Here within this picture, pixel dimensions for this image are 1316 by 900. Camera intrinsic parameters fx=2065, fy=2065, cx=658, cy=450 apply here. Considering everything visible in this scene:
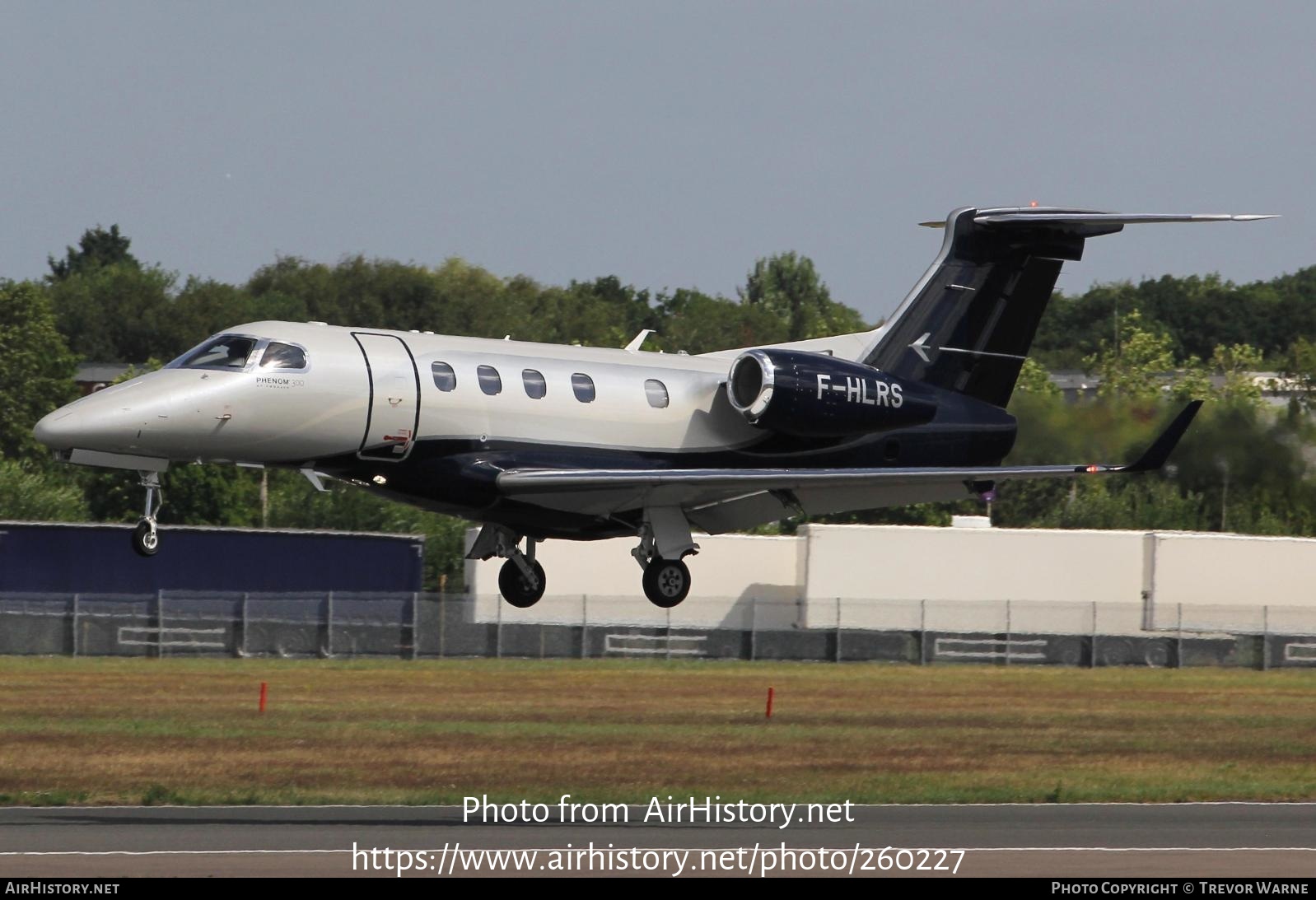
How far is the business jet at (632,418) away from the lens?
23.4 metres

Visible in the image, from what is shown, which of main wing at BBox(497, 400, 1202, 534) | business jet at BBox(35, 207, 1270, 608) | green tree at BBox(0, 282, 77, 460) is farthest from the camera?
green tree at BBox(0, 282, 77, 460)

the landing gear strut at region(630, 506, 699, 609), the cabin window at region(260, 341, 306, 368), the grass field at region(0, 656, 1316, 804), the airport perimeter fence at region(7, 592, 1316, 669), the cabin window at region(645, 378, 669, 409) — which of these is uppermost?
the cabin window at region(260, 341, 306, 368)

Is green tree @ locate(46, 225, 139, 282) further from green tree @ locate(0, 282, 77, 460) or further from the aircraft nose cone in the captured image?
the aircraft nose cone

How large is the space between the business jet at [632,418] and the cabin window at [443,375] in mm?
20

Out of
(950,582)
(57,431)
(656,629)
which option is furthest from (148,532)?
(950,582)

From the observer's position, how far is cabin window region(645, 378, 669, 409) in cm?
2577

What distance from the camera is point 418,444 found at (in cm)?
2434

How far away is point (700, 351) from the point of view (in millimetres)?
103688

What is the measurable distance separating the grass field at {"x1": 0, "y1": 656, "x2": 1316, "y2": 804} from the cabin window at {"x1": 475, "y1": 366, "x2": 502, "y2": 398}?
6.01 meters

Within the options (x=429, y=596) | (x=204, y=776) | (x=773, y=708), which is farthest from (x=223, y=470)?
(x=204, y=776)

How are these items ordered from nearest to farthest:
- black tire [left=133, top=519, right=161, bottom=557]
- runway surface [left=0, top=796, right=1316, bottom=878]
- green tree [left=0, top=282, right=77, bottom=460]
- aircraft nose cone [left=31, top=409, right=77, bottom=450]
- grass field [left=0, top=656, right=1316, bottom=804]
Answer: runway surface [left=0, top=796, right=1316, bottom=878] → black tire [left=133, top=519, right=161, bottom=557] → aircraft nose cone [left=31, top=409, right=77, bottom=450] → grass field [left=0, top=656, right=1316, bottom=804] → green tree [left=0, top=282, right=77, bottom=460]

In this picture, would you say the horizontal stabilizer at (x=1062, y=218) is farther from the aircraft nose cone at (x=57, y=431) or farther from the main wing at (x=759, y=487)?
the aircraft nose cone at (x=57, y=431)

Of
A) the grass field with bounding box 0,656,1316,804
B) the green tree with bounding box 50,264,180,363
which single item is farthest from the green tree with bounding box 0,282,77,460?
the grass field with bounding box 0,656,1316,804

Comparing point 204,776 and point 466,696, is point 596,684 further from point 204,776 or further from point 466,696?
point 204,776
